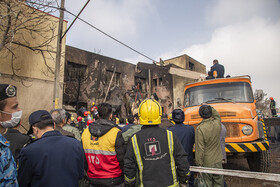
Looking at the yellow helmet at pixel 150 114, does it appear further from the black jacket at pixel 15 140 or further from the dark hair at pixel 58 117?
the black jacket at pixel 15 140

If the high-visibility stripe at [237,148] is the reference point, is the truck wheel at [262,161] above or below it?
below

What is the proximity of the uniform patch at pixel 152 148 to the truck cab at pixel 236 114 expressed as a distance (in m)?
3.31

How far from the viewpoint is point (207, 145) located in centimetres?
348

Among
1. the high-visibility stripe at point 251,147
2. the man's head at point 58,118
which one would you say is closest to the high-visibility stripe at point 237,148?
the high-visibility stripe at point 251,147

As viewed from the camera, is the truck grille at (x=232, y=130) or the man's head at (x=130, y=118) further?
the truck grille at (x=232, y=130)

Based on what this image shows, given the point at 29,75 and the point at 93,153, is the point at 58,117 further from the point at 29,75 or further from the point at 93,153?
the point at 29,75

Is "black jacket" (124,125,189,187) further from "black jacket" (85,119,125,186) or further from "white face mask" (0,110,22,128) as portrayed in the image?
"white face mask" (0,110,22,128)

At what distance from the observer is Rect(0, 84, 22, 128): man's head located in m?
1.60

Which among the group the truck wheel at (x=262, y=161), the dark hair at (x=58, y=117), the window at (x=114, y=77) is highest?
the window at (x=114, y=77)

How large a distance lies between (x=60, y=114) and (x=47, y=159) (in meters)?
1.62

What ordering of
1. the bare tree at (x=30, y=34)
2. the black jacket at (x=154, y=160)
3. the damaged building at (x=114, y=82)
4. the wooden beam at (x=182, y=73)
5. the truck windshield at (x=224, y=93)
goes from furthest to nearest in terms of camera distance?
the wooden beam at (x=182, y=73) < the damaged building at (x=114, y=82) < the bare tree at (x=30, y=34) < the truck windshield at (x=224, y=93) < the black jacket at (x=154, y=160)

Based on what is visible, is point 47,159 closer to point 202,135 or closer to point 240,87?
point 202,135

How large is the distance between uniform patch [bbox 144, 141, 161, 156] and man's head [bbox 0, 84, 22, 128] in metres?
1.35

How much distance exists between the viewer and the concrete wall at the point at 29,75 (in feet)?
32.0
